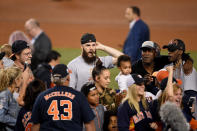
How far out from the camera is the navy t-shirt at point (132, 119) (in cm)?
512

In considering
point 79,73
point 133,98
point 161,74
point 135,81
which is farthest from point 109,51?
point 133,98

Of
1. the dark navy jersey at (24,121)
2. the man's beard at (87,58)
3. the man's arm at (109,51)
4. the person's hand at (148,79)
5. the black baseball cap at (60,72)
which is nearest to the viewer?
the black baseball cap at (60,72)

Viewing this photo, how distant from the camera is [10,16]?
25625 mm

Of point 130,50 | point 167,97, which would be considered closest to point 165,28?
point 130,50

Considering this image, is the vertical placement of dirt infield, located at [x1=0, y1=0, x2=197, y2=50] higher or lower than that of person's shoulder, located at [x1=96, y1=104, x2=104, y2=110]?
higher

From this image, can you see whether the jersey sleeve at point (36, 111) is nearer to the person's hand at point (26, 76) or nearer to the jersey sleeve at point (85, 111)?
the jersey sleeve at point (85, 111)

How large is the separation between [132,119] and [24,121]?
1.42 m

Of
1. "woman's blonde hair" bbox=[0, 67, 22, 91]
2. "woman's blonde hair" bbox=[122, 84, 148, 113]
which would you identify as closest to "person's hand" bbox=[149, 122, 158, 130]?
"woman's blonde hair" bbox=[122, 84, 148, 113]

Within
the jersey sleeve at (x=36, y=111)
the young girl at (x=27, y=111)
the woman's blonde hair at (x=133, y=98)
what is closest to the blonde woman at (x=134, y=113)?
the woman's blonde hair at (x=133, y=98)

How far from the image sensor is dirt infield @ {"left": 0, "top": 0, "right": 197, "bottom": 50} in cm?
2092

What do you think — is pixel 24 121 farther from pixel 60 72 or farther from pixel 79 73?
pixel 79 73

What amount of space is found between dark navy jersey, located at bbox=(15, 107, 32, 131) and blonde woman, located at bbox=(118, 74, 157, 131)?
3.92ft

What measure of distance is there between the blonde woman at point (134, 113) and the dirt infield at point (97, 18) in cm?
1380

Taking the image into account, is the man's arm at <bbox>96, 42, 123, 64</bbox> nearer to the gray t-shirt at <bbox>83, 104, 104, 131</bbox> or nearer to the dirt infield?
the gray t-shirt at <bbox>83, 104, 104, 131</bbox>
